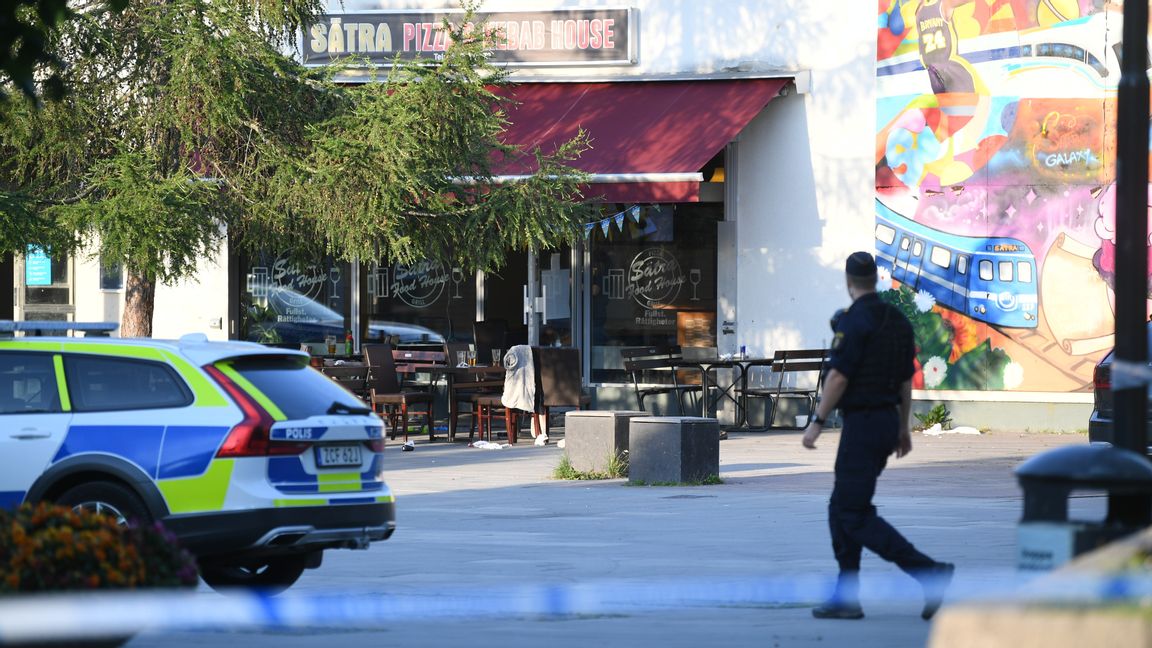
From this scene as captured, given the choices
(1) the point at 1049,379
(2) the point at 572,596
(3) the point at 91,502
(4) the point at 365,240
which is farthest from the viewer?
(1) the point at 1049,379

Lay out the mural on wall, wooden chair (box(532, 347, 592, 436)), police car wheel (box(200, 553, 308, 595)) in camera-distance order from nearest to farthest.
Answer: police car wheel (box(200, 553, 308, 595))
wooden chair (box(532, 347, 592, 436))
the mural on wall

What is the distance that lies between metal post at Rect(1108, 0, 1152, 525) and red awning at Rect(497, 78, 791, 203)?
13061mm

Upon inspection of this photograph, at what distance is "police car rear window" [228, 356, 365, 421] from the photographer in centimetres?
879

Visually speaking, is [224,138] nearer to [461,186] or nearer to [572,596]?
[461,186]

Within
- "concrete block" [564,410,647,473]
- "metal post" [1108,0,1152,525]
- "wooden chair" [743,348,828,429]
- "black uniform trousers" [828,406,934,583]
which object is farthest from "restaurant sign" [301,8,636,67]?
"metal post" [1108,0,1152,525]

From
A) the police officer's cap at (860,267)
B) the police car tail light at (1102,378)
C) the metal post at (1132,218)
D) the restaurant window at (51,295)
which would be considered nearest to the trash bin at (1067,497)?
the metal post at (1132,218)

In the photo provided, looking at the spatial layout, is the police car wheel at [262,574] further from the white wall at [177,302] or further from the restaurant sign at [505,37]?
the white wall at [177,302]

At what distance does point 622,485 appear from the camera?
15406mm

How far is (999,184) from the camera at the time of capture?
20.7 meters

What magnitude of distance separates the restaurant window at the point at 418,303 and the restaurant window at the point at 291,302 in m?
0.45

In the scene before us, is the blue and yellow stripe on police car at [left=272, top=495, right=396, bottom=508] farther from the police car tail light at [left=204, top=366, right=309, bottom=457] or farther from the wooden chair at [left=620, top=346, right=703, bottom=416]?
the wooden chair at [left=620, top=346, right=703, bottom=416]

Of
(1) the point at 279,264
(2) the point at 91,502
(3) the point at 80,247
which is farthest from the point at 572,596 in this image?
(1) the point at 279,264

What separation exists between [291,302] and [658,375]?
5.76m

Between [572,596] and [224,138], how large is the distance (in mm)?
11163
